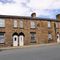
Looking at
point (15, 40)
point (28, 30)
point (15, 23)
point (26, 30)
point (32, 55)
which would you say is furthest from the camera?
point (28, 30)

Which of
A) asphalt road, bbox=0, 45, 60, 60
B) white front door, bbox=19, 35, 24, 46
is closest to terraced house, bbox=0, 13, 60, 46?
white front door, bbox=19, 35, 24, 46

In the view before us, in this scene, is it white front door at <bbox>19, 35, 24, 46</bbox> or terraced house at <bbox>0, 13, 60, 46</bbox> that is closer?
terraced house at <bbox>0, 13, 60, 46</bbox>

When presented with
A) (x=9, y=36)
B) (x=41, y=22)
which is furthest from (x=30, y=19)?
(x=9, y=36)

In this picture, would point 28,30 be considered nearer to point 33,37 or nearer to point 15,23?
point 33,37

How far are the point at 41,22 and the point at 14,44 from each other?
851cm

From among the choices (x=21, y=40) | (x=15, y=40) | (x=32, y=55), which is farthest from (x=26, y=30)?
(x=32, y=55)

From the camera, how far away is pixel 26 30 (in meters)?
36.7

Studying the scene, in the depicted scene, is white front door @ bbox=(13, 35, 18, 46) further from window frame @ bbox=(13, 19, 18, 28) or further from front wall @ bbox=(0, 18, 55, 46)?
window frame @ bbox=(13, 19, 18, 28)

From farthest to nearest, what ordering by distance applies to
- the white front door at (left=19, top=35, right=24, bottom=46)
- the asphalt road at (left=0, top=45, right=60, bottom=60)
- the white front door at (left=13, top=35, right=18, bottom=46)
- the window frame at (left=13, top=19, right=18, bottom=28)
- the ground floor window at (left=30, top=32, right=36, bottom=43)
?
the ground floor window at (left=30, top=32, right=36, bottom=43)
the white front door at (left=19, top=35, right=24, bottom=46)
the window frame at (left=13, top=19, right=18, bottom=28)
the white front door at (left=13, top=35, right=18, bottom=46)
the asphalt road at (left=0, top=45, right=60, bottom=60)

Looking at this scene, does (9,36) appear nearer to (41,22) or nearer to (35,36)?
(35,36)

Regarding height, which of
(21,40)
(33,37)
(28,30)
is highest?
(28,30)

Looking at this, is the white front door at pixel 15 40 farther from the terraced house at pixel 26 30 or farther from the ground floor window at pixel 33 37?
the ground floor window at pixel 33 37

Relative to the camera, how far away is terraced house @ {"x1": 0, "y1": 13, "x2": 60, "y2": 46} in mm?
34281

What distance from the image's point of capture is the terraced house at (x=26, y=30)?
112 ft
